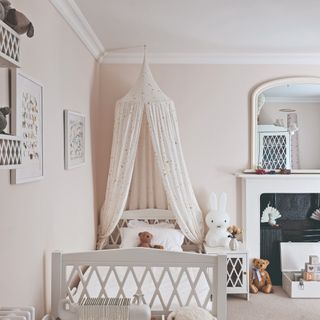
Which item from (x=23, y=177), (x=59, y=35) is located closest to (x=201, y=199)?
(x=59, y=35)

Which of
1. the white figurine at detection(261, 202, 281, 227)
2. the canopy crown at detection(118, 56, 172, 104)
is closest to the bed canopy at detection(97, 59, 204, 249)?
the canopy crown at detection(118, 56, 172, 104)

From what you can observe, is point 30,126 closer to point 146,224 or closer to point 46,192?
point 46,192

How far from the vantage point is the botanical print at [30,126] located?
208 centimetres

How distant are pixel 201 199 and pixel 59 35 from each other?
7.84 feet

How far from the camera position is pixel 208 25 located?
3434 millimetres

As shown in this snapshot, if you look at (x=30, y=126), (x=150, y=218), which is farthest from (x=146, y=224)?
(x=30, y=126)

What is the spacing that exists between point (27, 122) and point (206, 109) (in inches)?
106

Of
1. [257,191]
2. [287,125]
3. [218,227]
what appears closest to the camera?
[218,227]

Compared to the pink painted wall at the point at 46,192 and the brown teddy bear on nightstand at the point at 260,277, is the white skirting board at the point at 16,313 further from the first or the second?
the brown teddy bear on nightstand at the point at 260,277

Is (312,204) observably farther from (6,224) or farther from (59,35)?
(6,224)

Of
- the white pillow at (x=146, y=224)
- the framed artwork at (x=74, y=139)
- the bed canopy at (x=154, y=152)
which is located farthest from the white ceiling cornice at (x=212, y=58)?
the white pillow at (x=146, y=224)

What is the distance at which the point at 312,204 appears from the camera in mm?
→ 4715

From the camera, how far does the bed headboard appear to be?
14.6ft

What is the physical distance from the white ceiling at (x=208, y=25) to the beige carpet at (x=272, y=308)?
2.47 metres
